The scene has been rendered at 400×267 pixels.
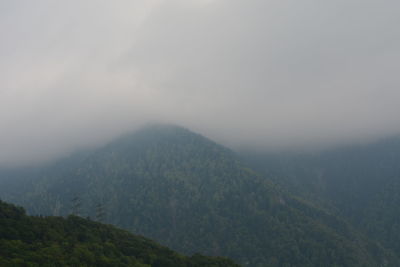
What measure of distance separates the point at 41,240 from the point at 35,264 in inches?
731

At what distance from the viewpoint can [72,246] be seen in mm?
83875

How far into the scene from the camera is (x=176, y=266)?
9388 centimetres

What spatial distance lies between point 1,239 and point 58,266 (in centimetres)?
1439

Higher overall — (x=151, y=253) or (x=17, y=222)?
(x=17, y=222)

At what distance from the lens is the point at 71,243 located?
85.6 meters

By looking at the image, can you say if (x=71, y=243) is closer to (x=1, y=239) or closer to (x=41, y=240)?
(x=41, y=240)

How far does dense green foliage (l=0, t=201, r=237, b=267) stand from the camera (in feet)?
228

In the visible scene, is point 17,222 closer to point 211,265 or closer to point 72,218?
point 72,218

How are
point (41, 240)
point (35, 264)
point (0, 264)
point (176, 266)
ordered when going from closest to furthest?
point (0, 264), point (35, 264), point (41, 240), point (176, 266)

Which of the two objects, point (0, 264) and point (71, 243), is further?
point (71, 243)

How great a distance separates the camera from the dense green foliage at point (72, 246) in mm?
69500

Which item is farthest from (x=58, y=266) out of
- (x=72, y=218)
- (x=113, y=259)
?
(x=72, y=218)

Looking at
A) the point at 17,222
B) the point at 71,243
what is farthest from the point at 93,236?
the point at 17,222

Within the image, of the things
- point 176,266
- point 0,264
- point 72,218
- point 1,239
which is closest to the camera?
point 0,264
